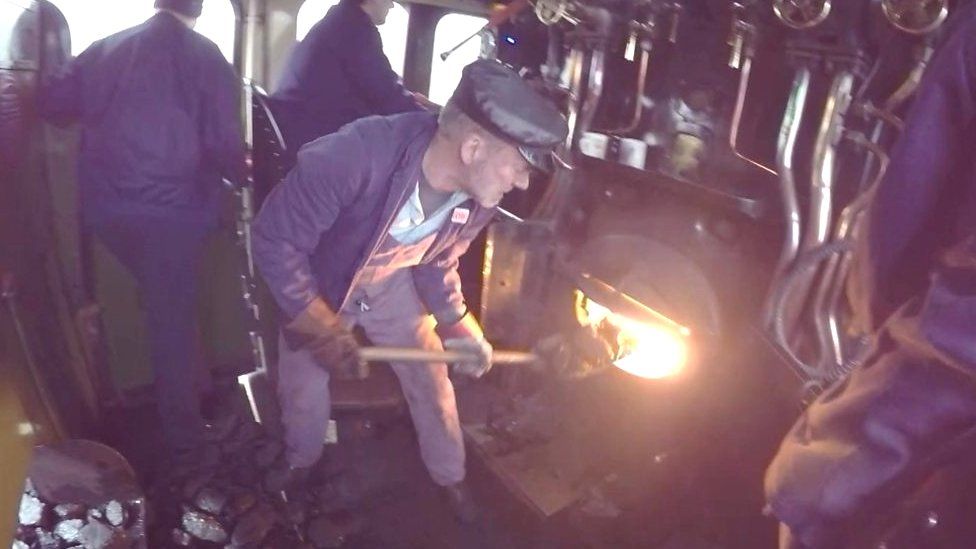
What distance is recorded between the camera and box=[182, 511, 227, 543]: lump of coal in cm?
241

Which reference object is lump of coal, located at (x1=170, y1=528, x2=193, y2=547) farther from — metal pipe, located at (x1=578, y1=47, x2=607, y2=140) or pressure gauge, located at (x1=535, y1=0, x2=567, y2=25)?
pressure gauge, located at (x1=535, y1=0, x2=567, y2=25)

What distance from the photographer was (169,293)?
265 centimetres

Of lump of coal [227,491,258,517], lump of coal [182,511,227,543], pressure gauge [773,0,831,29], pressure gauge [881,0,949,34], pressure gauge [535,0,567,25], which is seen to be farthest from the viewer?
pressure gauge [535,0,567,25]

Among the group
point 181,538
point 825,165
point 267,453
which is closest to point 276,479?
point 267,453

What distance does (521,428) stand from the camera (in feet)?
9.46

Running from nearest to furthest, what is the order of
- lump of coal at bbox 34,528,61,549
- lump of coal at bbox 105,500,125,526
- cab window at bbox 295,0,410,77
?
lump of coal at bbox 34,528,61,549 < lump of coal at bbox 105,500,125,526 < cab window at bbox 295,0,410,77

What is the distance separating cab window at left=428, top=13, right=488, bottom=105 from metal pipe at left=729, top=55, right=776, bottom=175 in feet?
6.84

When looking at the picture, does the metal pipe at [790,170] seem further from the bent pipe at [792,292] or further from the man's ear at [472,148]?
the man's ear at [472,148]

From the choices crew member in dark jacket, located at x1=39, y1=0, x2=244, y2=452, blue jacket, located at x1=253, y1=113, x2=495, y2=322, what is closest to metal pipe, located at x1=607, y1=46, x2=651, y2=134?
blue jacket, located at x1=253, y1=113, x2=495, y2=322

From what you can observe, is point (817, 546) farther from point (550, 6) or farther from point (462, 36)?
point (462, 36)

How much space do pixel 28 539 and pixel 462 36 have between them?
10.3 feet

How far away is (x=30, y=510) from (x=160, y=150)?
3.95 ft

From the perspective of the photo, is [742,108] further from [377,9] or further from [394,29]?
[394,29]

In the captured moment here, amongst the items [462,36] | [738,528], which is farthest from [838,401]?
[462,36]
